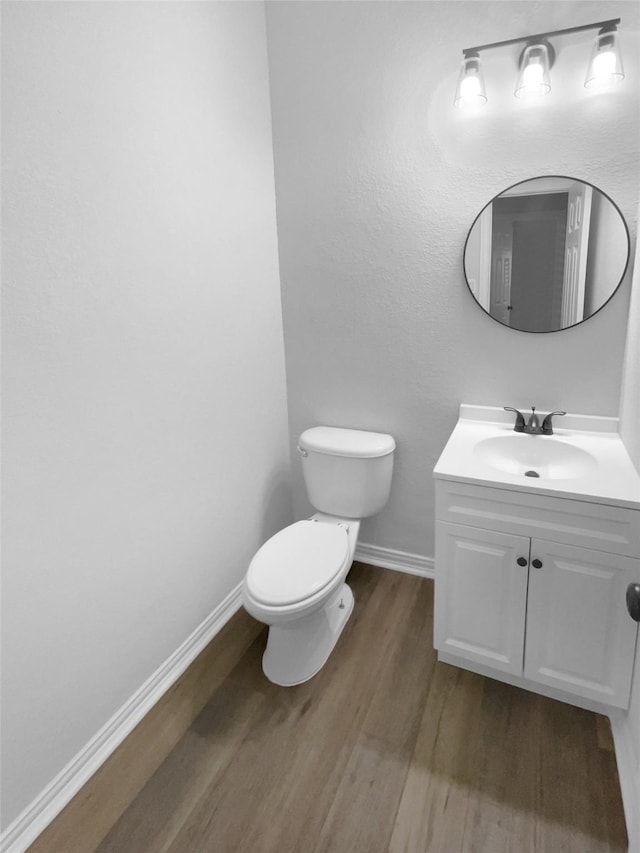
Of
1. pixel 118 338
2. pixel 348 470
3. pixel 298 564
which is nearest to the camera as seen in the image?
pixel 118 338

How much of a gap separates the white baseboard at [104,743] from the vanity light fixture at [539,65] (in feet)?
7.06

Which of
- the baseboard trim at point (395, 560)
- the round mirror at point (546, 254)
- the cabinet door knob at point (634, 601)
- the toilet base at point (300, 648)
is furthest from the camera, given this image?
the baseboard trim at point (395, 560)

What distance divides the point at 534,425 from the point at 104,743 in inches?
71.8

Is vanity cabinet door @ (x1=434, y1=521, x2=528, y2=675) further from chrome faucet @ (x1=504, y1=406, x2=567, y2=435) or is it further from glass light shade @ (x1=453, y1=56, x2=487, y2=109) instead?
glass light shade @ (x1=453, y1=56, x2=487, y2=109)

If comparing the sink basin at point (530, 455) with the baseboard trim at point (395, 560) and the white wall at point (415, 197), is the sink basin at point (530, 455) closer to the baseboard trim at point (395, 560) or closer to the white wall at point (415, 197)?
the white wall at point (415, 197)

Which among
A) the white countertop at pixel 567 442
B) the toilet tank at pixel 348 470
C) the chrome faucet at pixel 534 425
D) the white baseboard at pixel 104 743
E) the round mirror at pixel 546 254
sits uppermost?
the round mirror at pixel 546 254

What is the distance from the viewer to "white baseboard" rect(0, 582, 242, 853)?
1.29m

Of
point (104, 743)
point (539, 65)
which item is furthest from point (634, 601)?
point (539, 65)

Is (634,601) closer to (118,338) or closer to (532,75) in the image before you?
(118,338)

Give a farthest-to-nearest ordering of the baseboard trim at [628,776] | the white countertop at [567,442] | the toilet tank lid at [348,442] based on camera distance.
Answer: the toilet tank lid at [348,442] < the white countertop at [567,442] < the baseboard trim at [628,776]

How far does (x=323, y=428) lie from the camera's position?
2.31 meters

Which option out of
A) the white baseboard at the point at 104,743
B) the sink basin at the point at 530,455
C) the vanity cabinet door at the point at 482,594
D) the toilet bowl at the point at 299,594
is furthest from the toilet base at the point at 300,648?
the sink basin at the point at 530,455

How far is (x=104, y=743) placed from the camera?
5.00 ft

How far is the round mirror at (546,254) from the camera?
1.68m
